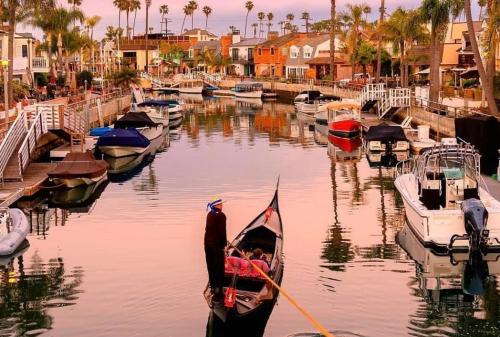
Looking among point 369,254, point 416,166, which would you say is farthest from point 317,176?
point 369,254

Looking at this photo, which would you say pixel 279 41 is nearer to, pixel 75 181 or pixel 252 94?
pixel 252 94

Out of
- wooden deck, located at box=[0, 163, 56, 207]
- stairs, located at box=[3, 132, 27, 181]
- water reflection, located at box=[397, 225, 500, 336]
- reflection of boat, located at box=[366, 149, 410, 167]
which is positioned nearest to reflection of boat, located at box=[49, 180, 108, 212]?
wooden deck, located at box=[0, 163, 56, 207]

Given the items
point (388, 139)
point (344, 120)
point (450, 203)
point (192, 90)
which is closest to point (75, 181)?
point (450, 203)

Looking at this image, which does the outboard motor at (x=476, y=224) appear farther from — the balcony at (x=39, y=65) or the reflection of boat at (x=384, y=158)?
the balcony at (x=39, y=65)

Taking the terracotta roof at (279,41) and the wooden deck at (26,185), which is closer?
the wooden deck at (26,185)

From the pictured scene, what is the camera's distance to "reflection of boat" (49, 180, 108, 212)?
39.5 metres

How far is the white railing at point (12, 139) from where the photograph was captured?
40156mm

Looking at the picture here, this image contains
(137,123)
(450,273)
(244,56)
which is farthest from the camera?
(244,56)

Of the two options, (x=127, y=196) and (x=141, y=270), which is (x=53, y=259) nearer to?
(x=141, y=270)

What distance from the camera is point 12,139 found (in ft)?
140

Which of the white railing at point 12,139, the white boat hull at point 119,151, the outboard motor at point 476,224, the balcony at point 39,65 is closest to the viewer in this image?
the outboard motor at point 476,224

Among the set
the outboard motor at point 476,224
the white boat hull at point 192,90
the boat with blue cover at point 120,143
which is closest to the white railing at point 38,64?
the boat with blue cover at point 120,143

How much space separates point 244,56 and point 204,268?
150352 millimetres

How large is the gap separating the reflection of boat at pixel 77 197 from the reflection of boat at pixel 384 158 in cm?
1748
